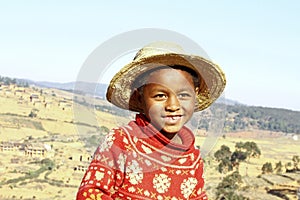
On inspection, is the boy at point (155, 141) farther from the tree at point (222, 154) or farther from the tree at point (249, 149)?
the tree at point (249, 149)

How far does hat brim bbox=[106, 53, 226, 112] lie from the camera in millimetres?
1837

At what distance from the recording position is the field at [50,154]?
27.8 metres

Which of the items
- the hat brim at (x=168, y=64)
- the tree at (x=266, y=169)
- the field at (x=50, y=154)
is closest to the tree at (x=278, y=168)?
the tree at (x=266, y=169)

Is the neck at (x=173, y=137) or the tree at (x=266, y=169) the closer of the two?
the neck at (x=173, y=137)

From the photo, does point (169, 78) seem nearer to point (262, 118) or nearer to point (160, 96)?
point (160, 96)

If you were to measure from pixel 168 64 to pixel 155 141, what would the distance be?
Result: 0.24m

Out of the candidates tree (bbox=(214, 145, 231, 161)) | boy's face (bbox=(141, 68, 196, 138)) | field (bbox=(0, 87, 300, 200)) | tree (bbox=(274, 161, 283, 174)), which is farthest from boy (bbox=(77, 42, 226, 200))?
tree (bbox=(274, 161, 283, 174))

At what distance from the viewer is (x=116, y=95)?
199 cm

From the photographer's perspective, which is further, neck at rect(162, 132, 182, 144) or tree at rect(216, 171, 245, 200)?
tree at rect(216, 171, 245, 200)

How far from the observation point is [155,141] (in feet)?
5.93

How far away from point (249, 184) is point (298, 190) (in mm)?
2565

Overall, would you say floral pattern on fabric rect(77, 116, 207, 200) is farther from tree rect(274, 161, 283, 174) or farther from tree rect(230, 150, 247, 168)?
tree rect(274, 161, 283, 174)

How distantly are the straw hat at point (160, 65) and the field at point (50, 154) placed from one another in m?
11.0

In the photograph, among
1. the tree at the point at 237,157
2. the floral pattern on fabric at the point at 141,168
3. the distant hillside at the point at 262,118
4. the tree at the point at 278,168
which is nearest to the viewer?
the floral pattern on fabric at the point at 141,168
